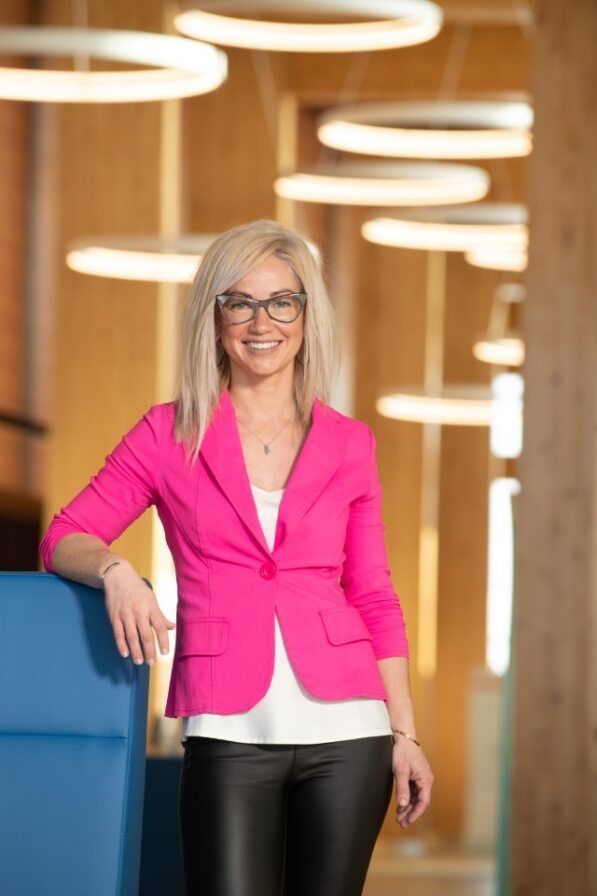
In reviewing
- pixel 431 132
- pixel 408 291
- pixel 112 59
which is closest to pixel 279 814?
pixel 112 59

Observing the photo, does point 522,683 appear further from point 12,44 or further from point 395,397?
point 395,397

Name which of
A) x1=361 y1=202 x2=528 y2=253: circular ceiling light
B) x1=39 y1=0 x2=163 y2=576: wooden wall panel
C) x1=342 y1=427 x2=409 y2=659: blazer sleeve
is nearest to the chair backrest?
x1=342 y1=427 x2=409 y2=659: blazer sleeve

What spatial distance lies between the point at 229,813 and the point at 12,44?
509 centimetres

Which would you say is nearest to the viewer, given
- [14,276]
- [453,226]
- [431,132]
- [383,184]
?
[431,132]

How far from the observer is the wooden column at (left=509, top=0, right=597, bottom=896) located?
6973mm

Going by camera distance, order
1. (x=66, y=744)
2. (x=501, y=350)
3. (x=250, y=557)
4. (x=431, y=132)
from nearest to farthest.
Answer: (x=250, y=557), (x=66, y=744), (x=431, y=132), (x=501, y=350)

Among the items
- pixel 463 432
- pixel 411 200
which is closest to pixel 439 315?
pixel 463 432

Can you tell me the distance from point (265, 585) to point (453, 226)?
32.9 feet

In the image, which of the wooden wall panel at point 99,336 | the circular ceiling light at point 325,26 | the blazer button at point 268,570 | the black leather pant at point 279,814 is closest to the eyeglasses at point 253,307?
the blazer button at point 268,570

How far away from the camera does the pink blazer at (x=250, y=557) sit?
111 inches

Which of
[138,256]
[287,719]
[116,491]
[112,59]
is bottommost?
[287,719]

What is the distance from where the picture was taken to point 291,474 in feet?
9.73

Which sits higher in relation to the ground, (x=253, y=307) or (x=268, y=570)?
(x=253, y=307)

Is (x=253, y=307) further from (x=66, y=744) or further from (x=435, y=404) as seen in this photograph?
A: (x=435, y=404)
